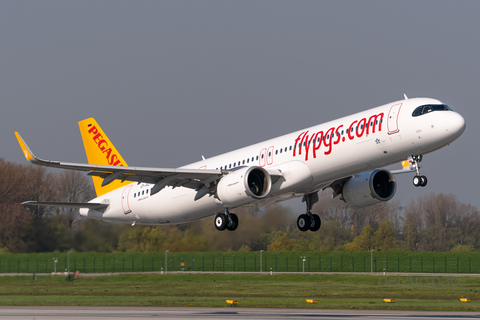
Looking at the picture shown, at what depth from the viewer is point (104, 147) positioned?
46062 mm

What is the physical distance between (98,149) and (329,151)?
21.1 metres

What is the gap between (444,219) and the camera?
86625 mm

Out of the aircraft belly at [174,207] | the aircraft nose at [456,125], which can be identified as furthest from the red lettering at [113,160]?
the aircraft nose at [456,125]

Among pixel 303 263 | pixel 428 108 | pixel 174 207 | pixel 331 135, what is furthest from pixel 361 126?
pixel 303 263

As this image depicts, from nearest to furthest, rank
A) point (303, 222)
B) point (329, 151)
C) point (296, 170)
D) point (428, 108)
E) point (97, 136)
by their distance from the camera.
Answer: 1. point (428, 108)
2. point (329, 151)
3. point (296, 170)
4. point (303, 222)
5. point (97, 136)

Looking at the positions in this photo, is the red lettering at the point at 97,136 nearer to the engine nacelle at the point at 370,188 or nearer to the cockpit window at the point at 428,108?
the engine nacelle at the point at 370,188

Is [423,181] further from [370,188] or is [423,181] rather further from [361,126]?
[370,188]

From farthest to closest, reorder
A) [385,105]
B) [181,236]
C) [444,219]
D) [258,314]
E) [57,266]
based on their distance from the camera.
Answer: [444,219], [57,266], [181,236], [258,314], [385,105]

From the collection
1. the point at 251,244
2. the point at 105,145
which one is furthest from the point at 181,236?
the point at 105,145

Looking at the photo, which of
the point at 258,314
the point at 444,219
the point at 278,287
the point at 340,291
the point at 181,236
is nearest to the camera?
the point at 258,314

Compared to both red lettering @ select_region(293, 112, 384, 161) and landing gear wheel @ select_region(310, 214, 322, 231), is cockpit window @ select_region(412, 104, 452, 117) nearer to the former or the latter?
red lettering @ select_region(293, 112, 384, 161)

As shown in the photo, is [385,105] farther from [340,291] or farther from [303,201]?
[340,291]

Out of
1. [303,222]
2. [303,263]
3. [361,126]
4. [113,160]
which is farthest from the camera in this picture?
[303,263]

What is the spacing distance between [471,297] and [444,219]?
114 feet
